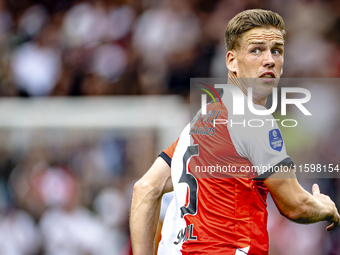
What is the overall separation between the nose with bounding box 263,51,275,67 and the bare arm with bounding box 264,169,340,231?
609mm

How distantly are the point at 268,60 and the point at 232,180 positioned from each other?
671 millimetres

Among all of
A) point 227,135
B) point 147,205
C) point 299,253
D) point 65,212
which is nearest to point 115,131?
point 65,212

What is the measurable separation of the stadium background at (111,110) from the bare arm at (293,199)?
290cm

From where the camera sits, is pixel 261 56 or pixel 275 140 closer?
pixel 275 140

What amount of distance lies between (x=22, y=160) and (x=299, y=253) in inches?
140

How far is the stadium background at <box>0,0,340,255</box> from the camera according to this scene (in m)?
5.45

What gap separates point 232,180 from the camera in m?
2.26

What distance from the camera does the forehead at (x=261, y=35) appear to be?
96.3 inches

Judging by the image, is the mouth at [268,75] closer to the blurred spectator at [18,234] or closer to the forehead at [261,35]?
the forehead at [261,35]

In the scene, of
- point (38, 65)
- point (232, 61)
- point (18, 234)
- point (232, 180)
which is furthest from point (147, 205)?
point (38, 65)

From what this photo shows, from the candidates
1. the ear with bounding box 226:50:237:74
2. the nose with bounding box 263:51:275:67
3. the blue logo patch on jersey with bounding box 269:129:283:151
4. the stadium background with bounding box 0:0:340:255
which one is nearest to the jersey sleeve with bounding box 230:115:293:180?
the blue logo patch on jersey with bounding box 269:129:283:151

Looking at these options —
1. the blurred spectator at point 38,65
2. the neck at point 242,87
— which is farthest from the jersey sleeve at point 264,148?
the blurred spectator at point 38,65

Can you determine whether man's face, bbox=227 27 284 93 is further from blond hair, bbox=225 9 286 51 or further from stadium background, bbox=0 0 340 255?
stadium background, bbox=0 0 340 255

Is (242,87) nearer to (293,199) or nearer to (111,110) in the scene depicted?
(293,199)
